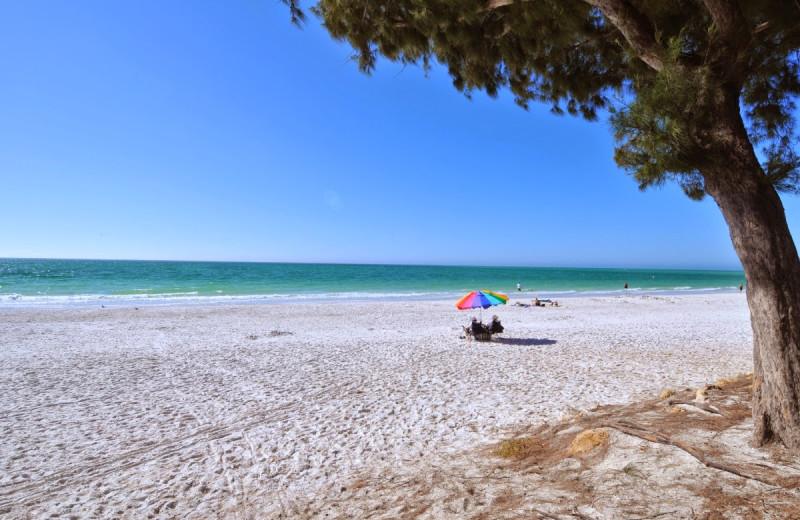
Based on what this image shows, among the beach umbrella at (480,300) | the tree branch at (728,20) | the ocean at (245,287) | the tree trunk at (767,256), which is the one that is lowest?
the ocean at (245,287)

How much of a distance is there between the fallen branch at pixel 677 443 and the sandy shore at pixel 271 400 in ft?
5.31

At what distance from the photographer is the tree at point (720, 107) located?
3.21m

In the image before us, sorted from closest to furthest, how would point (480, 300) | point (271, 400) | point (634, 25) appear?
1. point (634, 25)
2. point (271, 400)
3. point (480, 300)

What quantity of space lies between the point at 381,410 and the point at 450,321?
1279 centimetres

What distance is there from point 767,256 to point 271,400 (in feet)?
23.9

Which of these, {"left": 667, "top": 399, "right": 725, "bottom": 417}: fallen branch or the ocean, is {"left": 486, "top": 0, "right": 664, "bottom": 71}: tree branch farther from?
the ocean

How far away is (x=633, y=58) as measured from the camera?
5266 millimetres

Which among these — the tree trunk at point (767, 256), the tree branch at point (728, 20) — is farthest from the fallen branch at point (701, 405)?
the tree branch at point (728, 20)

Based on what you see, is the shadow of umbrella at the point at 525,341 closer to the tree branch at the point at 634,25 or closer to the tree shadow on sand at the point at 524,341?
the tree shadow on sand at the point at 524,341

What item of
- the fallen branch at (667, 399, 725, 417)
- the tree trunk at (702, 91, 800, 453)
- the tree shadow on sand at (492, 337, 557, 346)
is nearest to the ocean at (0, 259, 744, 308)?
the tree shadow on sand at (492, 337, 557, 346)

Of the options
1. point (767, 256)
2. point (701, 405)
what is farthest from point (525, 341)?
point (767, 256)

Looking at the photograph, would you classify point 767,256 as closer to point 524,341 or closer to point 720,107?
point 720,107

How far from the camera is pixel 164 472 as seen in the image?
15.8ft

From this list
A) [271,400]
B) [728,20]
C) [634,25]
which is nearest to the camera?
[728,20]
